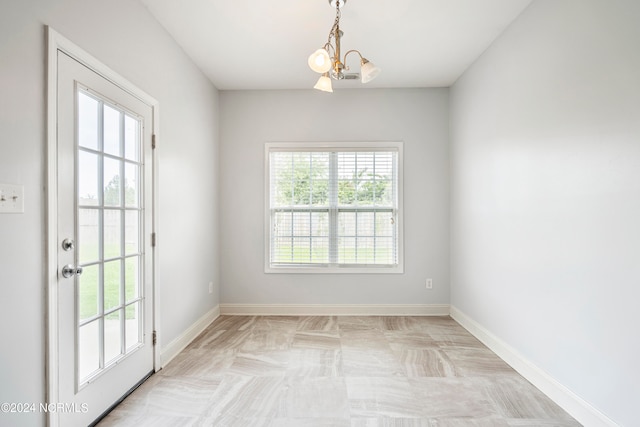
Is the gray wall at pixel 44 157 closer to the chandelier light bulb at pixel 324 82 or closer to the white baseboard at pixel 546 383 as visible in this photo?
the chandelier light bulb at pixel 324 82

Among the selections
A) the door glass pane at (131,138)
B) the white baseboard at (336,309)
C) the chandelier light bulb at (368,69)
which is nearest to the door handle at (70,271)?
the door glass pane at (131,138)

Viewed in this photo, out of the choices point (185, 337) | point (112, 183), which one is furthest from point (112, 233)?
point (185, 337)

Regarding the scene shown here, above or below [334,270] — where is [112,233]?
above

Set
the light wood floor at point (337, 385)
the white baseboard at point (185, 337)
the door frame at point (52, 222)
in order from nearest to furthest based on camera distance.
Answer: the door frame at point (52, 222)
the light wood floor at point (337, 385)
the white baseboard at point (185, 337)

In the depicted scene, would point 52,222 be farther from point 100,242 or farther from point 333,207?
point 333,207

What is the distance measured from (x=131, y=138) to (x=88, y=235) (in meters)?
0.76

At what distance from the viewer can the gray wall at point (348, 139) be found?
3867mm

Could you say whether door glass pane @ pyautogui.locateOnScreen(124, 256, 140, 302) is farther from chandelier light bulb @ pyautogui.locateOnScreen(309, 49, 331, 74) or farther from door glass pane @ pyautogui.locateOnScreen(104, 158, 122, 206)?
chandelier light bulb @ pyautogui.locateOnScreen(309, 49, 331, 74)

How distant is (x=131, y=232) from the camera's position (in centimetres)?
221

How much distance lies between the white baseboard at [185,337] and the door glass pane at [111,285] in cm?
77

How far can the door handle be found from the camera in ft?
5.37

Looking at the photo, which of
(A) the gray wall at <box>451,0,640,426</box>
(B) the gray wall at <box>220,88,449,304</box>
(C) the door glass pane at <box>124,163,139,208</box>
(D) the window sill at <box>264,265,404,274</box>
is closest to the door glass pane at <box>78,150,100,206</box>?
(C) the door glass pane at <box>124,163,139,208</box>

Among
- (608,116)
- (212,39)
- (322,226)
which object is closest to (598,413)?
(608,116)

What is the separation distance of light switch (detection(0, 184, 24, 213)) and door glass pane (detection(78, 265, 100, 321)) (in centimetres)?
51
